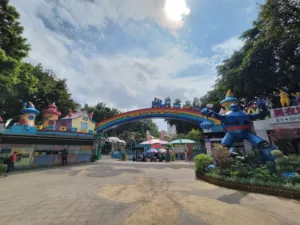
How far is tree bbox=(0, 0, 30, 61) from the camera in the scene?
10.3m

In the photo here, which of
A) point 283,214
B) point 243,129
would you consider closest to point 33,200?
point 283,214

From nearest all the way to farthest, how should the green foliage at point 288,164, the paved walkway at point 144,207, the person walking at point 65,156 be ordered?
the paved walkway at point 144,207, the green foliage at point 288,164, the person walking at point 65,156

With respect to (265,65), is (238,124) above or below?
below

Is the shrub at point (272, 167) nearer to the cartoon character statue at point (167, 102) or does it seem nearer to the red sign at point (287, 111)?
the red sign at point (287, 111)

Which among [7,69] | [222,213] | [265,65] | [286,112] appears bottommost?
[222,213]

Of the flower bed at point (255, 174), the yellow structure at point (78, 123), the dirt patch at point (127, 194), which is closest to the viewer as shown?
the dirt patch at point (127, 194)

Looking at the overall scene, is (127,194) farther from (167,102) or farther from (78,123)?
(78,123)

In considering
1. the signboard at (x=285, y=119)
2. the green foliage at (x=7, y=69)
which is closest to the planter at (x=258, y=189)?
the signboard at (x=285, y=119)

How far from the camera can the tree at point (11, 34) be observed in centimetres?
1034

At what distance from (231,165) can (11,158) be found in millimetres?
13167

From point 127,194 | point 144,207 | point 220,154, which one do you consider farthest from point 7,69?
point 220,154

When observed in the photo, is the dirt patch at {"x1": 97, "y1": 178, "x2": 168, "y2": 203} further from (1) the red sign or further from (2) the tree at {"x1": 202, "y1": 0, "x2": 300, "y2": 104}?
(2) the tree at {"x1": 202, "y1": 0, "x2": 300, "y2": 104}

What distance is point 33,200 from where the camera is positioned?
4668 mm

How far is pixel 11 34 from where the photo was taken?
10.6 meters
